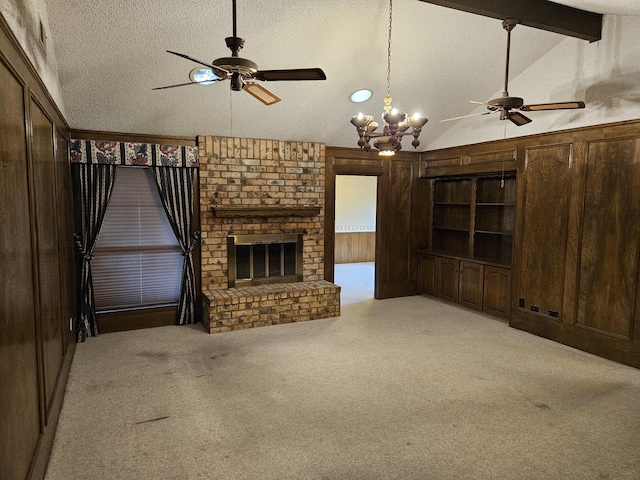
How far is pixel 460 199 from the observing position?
674 centimetres

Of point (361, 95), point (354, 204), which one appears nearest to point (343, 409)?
point (361, 95)

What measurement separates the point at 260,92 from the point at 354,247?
7.48 metres

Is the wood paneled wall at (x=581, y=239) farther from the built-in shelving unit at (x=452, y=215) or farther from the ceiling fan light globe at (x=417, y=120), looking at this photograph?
the ceiling fan light globe at (x=417, y=120)

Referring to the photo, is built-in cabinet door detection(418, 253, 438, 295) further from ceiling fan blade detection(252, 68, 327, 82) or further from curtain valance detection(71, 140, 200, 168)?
ceiling fan blade detection(252, 68, 327, 82)

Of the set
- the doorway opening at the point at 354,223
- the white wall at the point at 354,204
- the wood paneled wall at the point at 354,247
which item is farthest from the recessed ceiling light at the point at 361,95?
the wood paneled wall at the point at 354,247

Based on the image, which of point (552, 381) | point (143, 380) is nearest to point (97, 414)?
point (143, 380)

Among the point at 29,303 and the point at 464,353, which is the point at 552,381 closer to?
the point at 464,353

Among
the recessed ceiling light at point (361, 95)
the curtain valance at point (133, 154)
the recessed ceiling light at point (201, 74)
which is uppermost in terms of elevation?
the recessed ceiling light at point (361, 95)

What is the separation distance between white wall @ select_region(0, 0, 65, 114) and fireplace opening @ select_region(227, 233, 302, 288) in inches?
105

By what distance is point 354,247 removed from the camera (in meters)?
10.3

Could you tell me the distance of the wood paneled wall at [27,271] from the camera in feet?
5.73

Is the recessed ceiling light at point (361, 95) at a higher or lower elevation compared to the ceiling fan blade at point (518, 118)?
higher

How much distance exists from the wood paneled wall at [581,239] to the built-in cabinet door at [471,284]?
2.25ft

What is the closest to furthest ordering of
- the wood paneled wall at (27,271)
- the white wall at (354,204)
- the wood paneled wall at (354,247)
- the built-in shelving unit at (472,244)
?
the wood paneled wall at (27,271)
the built-in shelving unit at (472,244)
the wood paneled wall at (354,247)
the white wall at (354,204)
